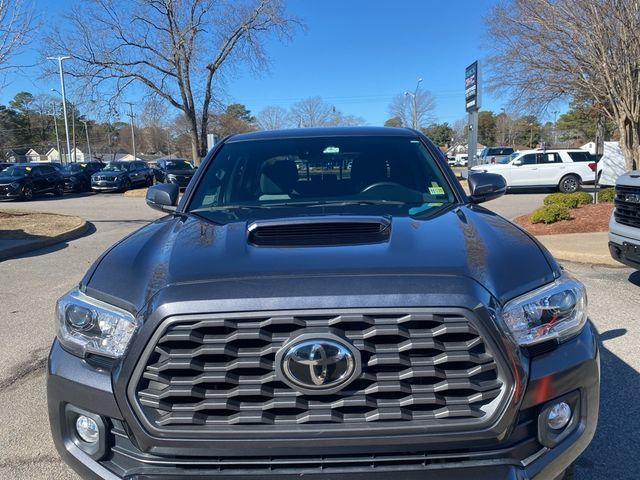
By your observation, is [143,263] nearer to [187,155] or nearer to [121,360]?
[121,360]

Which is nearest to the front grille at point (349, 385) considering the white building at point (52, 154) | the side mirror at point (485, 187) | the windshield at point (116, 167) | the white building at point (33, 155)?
the side mirror at point (485, 187)

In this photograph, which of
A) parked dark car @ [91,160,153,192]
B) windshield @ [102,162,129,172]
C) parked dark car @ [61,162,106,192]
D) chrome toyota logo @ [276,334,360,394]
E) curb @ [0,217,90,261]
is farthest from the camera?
windshield @ [102,162,129,172]

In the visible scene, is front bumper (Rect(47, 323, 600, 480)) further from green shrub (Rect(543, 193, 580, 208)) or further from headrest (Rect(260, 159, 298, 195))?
green shrub (Rect(543, 193, 580, 208))

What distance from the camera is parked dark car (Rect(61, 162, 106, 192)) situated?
1097 inches

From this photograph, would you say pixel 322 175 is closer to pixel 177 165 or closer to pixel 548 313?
pixel 548 313

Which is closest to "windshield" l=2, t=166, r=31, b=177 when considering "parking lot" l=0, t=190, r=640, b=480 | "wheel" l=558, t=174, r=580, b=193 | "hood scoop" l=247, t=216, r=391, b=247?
"parking lot" l=0, t=190, r=640, b=480

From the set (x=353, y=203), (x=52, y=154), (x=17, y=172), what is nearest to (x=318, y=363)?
(x=353, y=203)

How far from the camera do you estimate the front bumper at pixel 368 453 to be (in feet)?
5.65

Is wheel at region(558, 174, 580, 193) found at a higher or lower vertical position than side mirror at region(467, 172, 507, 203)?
lower

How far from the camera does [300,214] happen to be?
2.65 metres

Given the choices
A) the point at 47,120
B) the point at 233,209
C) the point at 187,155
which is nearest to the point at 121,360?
the point at 233,209

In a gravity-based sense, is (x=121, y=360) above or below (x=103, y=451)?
above

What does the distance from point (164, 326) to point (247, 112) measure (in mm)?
103391

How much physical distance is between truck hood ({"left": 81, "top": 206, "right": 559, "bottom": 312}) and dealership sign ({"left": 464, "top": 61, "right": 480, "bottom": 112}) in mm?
21784
